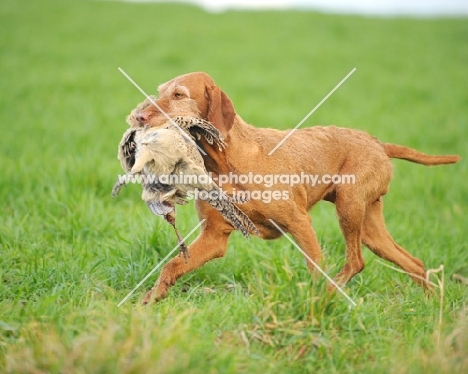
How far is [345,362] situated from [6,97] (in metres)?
9.72

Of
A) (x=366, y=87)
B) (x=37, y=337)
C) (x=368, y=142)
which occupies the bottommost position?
(x=366, y=87)

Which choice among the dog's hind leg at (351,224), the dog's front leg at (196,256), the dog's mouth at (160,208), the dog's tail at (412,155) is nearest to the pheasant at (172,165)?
the dog's mouth at (160,208)

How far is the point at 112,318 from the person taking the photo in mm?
3990

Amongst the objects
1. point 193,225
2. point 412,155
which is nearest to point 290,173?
point 412,155

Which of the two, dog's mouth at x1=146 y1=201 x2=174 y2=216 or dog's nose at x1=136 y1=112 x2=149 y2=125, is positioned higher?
dog's nose at x1=136 y1=112 x2=149 y2=125

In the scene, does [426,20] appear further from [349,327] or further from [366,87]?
[349,327]

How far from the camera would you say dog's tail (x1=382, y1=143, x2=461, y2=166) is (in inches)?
233

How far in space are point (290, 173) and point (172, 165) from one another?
1171mm

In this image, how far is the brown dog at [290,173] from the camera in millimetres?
4895

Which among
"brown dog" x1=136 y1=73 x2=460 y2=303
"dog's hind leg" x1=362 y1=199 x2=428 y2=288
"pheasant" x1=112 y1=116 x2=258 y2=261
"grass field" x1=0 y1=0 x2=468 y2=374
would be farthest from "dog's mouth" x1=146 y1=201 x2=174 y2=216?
"dog's hind leg" x1=362 y1=199 x2=428 y2=288

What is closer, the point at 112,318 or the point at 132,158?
the point at 112,318

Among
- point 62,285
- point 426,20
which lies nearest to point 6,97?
point 62,285

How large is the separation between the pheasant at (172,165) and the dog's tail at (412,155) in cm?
179

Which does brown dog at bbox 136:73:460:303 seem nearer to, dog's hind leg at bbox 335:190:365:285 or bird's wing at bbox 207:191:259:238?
dog's hind leg at bbox 335:190:365:285
